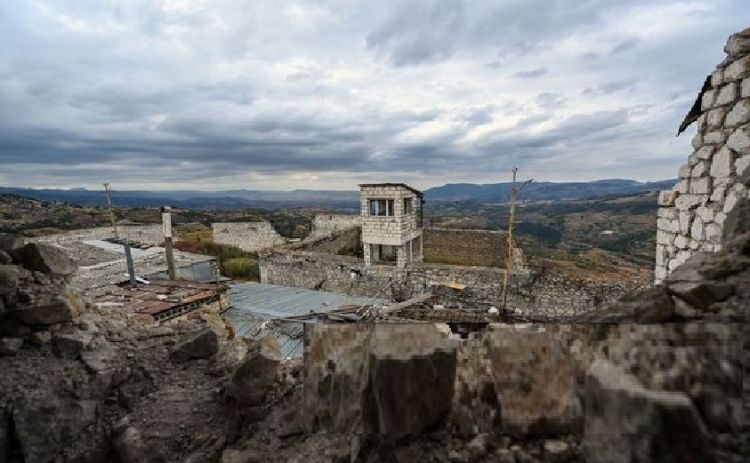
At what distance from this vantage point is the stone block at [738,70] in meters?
3.15

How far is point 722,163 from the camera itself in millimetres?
3428

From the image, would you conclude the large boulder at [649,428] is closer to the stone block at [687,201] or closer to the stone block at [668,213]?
the stone block at [687,201]

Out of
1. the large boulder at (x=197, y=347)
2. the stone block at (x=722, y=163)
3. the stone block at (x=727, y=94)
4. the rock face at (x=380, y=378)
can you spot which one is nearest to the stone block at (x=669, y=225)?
the stone block at (x=722, y=163)

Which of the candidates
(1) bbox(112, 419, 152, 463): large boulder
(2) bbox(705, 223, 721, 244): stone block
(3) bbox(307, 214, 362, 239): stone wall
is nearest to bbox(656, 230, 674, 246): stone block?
(2) bbox(705, 223, 721, 244): stone block

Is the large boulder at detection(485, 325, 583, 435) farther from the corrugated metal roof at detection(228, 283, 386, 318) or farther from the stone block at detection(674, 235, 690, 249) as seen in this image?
the corrugated metal roof at detection(228, 283, 386, 318)

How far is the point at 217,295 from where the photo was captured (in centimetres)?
812

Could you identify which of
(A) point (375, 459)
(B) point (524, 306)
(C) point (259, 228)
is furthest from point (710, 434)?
(C) point (259, 228)

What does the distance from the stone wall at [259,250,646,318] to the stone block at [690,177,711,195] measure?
7.22m

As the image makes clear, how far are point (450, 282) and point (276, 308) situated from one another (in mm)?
6980

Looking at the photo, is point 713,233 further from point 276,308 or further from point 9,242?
point 276,308

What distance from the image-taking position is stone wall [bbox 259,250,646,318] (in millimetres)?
12641

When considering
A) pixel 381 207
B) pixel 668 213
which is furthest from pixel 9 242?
pixel 381 207

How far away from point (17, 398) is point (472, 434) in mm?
3681

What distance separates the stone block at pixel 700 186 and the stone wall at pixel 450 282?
7222 millimetres
